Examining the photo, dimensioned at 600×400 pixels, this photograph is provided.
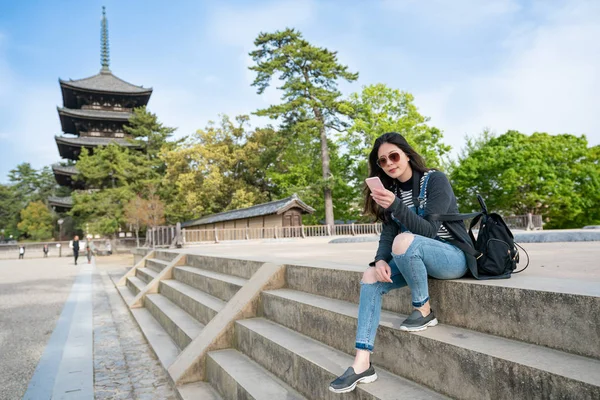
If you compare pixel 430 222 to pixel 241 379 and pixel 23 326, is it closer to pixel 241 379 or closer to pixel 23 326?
pixel 241 379

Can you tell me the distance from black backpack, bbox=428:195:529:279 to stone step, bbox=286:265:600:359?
0.08 meters

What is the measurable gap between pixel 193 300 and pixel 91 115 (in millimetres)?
39401

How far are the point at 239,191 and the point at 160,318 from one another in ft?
77.4

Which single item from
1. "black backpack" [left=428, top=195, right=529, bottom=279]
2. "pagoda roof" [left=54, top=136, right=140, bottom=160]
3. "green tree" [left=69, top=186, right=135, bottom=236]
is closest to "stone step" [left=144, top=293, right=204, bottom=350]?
"black backpack" [left=428, top=195, right=529, bottom=279]

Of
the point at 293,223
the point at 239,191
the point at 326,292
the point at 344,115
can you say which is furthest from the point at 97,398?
the point at 344,115

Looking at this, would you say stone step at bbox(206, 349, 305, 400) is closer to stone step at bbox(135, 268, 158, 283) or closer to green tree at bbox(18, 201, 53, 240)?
stone step at bbox(135, 268, 158, 283)

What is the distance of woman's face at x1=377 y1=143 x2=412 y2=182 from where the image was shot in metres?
2.56

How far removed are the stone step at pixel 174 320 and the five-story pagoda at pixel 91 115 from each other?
32.7 metres

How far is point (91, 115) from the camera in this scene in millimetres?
38531

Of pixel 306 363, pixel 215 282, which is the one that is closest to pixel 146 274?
pixel 215 282

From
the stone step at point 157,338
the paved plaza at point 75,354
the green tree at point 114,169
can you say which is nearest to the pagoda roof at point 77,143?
the green tree at point 114,169

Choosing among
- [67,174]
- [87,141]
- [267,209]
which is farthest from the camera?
[87,141]

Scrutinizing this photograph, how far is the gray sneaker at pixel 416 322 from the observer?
221 cm

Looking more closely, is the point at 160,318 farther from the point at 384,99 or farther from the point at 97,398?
the point at 384,99
